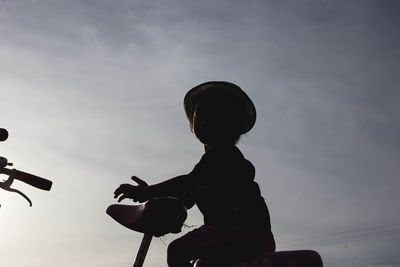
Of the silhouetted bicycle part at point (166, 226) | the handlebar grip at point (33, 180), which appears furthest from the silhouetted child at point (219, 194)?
the handlebar grip at point (33, 180)

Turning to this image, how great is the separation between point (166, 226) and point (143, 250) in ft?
A: 1.13

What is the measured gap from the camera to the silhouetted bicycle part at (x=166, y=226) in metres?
2.27

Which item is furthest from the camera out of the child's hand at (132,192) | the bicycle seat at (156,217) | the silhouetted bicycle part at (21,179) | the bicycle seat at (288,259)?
the silhouetted bicycle part at (21,179)

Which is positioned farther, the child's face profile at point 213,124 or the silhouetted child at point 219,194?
the child's face profile at point 213,124

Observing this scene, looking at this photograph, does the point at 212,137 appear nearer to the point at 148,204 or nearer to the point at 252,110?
the point at 252,110

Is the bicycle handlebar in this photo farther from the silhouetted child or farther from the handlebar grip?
the silhouetted child

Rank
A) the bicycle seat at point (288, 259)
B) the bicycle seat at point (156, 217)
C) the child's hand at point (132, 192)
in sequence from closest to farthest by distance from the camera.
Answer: the bicycle seat at point (288, 259) < the bicycle seat at point (156, 217) < the child's hand at point (132, 192)

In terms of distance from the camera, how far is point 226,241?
2600 millimetres

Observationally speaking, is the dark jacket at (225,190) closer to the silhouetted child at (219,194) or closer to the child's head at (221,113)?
the silhouetted child at (219,194)

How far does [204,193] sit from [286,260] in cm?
87

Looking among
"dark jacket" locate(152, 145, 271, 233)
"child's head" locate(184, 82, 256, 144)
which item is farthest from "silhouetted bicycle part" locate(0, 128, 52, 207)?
"child's head" locate(184, 82, 256, 144)

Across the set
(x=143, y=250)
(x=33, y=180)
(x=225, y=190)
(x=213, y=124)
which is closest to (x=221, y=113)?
(x=213, y=124)

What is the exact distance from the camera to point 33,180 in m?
3.22

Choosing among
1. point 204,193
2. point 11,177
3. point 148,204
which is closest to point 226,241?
point 204,193
